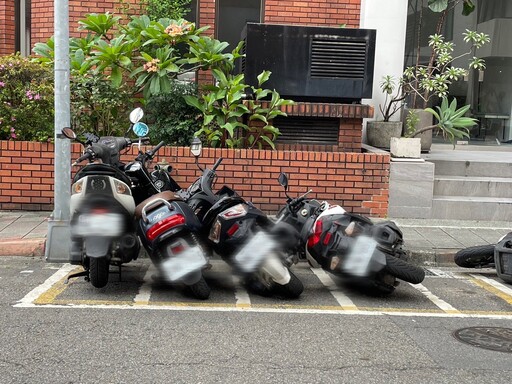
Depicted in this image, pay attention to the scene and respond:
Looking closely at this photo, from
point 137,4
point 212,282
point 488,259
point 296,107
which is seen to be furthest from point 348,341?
point 137,4

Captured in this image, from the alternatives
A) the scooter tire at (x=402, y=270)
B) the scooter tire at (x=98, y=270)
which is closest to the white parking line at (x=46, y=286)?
Answer: the scooter tire at (x=98, y=270)

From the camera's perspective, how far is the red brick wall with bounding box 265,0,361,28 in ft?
35.5

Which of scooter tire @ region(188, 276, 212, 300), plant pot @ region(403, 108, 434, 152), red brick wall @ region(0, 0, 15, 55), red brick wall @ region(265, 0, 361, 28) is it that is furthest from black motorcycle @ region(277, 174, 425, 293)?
red brick wall @ region(0, 0, 15, 55)

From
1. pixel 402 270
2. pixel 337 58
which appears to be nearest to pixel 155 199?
pixel 402 270

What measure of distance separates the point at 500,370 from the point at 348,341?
107 cm

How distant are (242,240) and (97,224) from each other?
1267 mm

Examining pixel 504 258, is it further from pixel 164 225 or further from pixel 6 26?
pixel 6 26

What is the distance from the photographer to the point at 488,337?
4949mm

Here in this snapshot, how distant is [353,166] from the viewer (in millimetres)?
8961

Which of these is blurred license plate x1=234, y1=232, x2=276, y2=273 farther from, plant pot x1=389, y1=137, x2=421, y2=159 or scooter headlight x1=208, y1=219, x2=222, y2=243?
plant pot x1=389, y1=137, x2=421, y2=159

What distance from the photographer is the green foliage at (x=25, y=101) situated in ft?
28.3

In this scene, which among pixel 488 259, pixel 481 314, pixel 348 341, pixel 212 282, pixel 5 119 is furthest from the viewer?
pixel 5 119

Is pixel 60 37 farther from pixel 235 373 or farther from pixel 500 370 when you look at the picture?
pixel 500 370

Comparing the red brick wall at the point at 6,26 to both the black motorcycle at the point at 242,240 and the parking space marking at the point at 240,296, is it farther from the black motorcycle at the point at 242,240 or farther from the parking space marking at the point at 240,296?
the parking space marking at the point at 240,296
